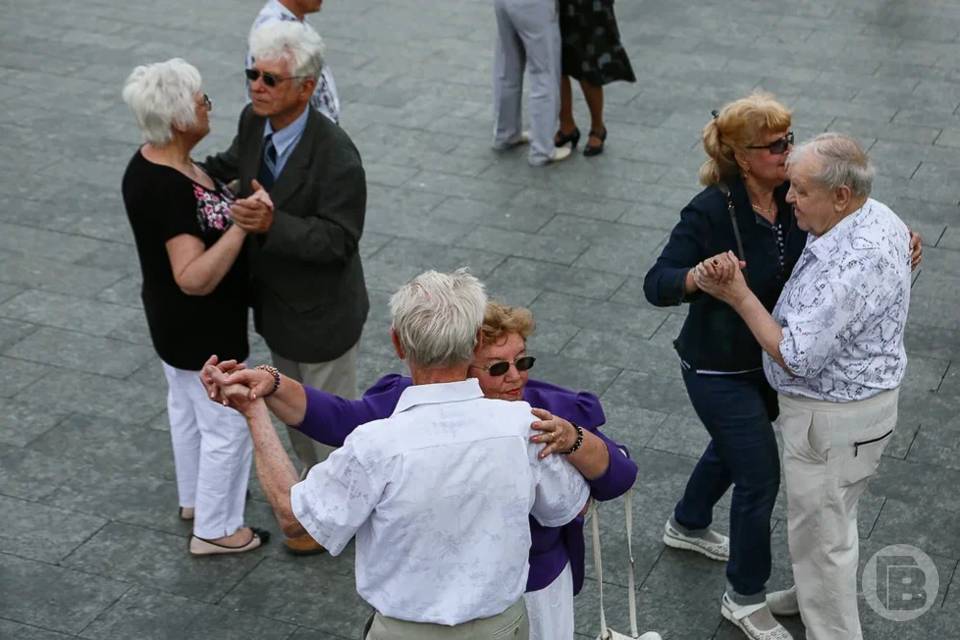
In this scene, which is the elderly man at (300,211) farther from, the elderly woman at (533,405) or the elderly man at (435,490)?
the elderly man at (435,490)

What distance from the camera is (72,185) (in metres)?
9.30

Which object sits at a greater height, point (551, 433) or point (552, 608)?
point (551, 433)

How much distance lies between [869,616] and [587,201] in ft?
14.3

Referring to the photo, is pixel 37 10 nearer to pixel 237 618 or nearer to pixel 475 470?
pixel 237 618

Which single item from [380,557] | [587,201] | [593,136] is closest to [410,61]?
[593,136]

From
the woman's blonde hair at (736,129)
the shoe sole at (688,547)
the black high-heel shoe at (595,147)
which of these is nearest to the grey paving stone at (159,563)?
the shoe sole at (688,547)

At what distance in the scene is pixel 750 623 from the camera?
203 inches

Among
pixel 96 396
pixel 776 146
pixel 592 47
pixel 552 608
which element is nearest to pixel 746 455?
pixel 776 146

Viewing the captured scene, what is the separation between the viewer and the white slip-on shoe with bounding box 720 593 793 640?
203 inches

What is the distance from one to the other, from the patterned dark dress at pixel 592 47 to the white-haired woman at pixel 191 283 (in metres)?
4.68

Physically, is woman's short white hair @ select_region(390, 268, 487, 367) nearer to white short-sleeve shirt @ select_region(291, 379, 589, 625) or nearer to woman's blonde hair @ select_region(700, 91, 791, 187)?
white short-sleeve shirt @ select_region(291, 379, 589, 625)

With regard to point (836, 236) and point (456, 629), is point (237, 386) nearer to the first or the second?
point (456, 629)

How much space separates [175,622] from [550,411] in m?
2.14

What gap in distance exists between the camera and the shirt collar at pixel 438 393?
3.36 metres
